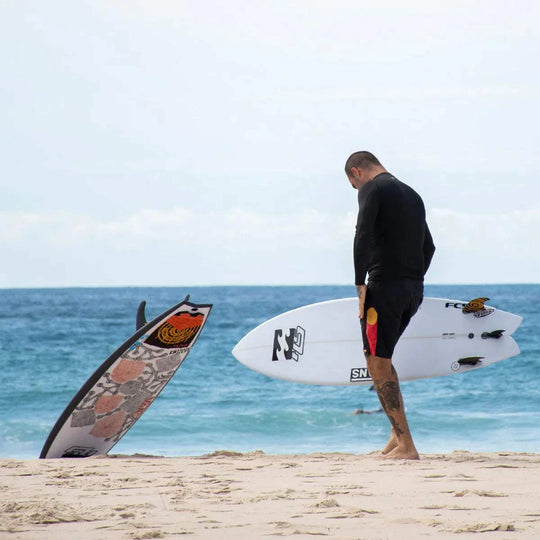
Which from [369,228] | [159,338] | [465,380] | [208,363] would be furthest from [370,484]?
[208,363]

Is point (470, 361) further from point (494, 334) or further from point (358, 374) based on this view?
point (358, 374)

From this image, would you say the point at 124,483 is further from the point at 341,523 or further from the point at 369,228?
the point at 369,228

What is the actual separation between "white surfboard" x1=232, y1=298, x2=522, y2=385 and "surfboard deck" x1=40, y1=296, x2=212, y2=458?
1.93ft

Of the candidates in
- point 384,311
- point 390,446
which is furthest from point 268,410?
point 384,311

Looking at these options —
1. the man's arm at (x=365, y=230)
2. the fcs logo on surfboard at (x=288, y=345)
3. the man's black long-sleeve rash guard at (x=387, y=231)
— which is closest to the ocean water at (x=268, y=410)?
the fcs logo on surfboard at (x=288, y=345)

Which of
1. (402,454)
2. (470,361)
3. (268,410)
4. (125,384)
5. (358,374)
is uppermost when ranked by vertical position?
(268,410)

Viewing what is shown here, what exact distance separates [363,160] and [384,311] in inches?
30.5

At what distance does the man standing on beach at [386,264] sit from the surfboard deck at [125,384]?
1192mm

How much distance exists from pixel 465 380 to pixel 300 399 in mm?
3256

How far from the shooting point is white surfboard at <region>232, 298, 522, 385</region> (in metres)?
5.71

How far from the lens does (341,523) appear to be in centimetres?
282

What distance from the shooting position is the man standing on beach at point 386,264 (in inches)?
167

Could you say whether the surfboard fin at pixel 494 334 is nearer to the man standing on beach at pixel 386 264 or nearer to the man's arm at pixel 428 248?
the man's arm at pixel 428 248

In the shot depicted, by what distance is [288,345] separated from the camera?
582cm
